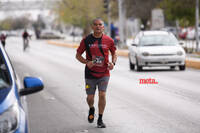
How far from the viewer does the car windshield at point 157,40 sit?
72.8ft

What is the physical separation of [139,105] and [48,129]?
3.32 metres

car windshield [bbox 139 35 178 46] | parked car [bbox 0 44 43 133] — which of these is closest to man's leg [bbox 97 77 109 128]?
parked car [bbox 0 44 43 133]

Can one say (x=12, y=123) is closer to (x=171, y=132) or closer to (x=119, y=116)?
(x=171, y=132)

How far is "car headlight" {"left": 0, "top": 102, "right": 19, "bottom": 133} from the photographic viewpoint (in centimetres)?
484

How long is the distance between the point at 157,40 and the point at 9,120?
17795mm

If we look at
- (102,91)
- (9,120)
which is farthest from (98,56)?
(9,120)

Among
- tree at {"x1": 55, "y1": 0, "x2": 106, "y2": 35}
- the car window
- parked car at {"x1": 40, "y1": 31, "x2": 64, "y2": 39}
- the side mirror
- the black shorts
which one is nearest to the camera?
the car window

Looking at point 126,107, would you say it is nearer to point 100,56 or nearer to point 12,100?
point 100,56

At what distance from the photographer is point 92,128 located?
8.78 meters

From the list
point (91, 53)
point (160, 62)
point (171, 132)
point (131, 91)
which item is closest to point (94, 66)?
point (91, 53)

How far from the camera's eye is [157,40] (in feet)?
73.4

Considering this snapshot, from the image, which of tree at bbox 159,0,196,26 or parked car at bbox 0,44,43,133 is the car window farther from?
tree at bbox 159,0,196,26

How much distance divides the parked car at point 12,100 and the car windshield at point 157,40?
16803 millimetres

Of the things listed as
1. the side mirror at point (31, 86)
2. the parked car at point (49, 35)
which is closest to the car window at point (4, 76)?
the side mirror at point (31, 86)
